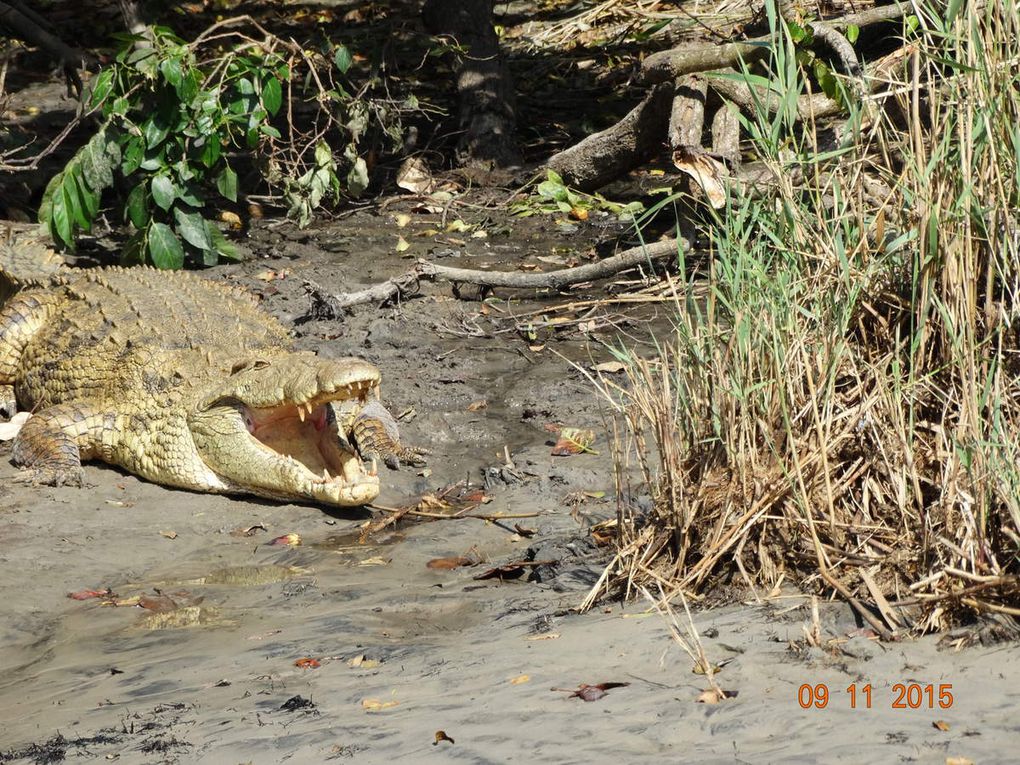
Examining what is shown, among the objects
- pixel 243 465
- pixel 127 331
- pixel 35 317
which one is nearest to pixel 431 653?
pixel 243 465

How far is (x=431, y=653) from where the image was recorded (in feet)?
11.0

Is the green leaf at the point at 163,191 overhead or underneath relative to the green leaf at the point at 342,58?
underneath

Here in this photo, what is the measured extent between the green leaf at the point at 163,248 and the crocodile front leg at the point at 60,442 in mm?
1833

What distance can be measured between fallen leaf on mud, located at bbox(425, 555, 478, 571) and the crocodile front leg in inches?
78.5

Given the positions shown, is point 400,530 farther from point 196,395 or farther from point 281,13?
point 281,13

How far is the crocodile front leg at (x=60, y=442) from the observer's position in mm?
5441

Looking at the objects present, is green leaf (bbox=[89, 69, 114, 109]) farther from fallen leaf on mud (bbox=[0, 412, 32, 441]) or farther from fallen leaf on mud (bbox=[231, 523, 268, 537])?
fallen leaf on mud (bbox=[231, 523, 268, 537])

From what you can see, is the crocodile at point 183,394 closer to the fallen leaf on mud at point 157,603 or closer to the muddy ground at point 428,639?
the muddy ground at point 428,639

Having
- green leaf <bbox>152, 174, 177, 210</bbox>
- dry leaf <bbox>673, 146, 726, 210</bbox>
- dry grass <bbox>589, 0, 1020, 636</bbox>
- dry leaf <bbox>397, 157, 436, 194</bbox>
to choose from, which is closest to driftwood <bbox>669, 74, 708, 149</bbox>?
dry leaf <bbox>673, 146, 726, 210</bbox>

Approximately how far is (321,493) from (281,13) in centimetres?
856

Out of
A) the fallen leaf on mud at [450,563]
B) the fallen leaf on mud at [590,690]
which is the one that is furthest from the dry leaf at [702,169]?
the fallen leaf on mud at [590,690]

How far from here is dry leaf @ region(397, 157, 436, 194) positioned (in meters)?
8.92

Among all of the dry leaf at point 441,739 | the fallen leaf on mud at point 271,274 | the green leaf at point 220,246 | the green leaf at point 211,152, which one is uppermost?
the green leaf at point 211,152
